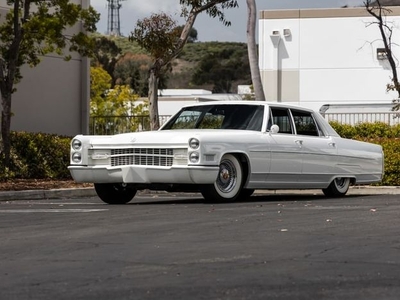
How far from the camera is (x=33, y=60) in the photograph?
22.0 meters

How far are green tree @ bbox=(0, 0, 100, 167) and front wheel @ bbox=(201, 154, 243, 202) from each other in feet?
24.8

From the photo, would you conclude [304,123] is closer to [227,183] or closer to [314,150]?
[314,150]

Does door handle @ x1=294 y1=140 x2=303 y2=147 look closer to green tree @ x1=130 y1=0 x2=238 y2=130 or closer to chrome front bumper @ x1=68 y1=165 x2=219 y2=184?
chrome front bumper @ x1=68 y1=165 x2=219 y2=184

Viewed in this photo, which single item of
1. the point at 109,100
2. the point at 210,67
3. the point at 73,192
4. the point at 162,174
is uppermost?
the point at 210,67

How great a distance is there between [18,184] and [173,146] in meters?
6.73

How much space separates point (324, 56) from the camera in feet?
149

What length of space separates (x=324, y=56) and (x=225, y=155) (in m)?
32.4

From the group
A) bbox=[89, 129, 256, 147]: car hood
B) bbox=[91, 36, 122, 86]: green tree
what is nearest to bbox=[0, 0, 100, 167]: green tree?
bbox=[89, 129, 256, 147]: car hood

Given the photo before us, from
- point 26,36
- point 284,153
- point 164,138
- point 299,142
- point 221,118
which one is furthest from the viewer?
point 26,36

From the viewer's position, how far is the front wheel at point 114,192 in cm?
1425

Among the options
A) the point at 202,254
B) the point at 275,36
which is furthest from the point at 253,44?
the point at 275,36

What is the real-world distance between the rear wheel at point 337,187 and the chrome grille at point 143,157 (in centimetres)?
373

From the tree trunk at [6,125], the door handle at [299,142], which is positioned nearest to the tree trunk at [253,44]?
the tree trunk at [6,125]

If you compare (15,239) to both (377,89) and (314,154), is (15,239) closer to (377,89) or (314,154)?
(314,154)
